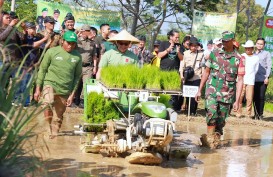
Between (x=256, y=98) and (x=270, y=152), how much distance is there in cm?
503

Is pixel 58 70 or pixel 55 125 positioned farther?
pixel 55 125

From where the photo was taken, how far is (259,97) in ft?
45.4

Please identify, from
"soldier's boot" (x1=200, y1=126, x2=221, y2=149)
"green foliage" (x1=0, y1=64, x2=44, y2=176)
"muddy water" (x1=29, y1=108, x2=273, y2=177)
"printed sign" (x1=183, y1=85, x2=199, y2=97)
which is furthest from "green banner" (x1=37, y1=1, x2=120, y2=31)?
"green foliage" (x1=0, y1=64, x2=44, y2=176)

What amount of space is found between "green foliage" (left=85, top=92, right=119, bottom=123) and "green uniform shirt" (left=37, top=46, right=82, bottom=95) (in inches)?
27.7

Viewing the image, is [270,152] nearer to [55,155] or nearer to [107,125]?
[107,125]

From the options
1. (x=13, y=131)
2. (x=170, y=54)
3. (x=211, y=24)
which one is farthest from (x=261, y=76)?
(x=13, y=131)

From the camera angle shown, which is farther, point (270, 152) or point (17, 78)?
point (270, 152)

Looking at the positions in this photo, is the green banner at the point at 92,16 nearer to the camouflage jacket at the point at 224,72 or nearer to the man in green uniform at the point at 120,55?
the man in green uniform at the point at 120,55

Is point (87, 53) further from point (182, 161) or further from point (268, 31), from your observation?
point (268, 31)

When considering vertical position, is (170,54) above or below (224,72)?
above

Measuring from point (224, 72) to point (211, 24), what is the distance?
32.0ft

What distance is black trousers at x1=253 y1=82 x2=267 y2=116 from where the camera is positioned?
1381 cm

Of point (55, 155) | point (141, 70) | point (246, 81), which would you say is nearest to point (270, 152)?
point (141, 70)

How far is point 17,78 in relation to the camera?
149 inches
